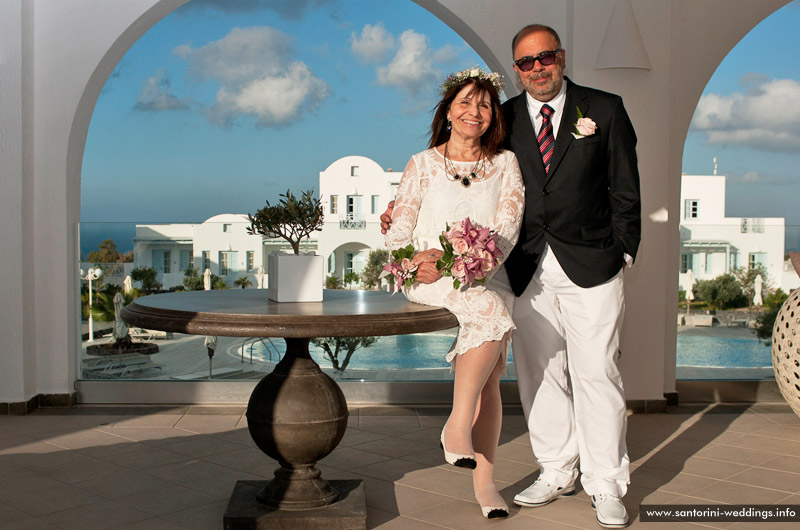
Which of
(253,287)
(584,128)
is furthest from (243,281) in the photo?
(584,128)

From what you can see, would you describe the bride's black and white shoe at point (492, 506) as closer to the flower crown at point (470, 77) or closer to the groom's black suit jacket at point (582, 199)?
the groom's black suit jacket at point (582, 199)

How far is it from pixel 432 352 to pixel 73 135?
8.87 feet

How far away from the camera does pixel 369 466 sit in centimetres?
402

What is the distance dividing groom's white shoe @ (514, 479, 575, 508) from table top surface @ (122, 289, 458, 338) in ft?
3.05

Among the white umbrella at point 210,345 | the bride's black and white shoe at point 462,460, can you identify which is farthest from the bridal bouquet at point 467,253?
the white umbrella at point 210,345

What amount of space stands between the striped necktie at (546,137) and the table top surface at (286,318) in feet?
2.78

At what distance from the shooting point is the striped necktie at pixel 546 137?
3412 millimetres

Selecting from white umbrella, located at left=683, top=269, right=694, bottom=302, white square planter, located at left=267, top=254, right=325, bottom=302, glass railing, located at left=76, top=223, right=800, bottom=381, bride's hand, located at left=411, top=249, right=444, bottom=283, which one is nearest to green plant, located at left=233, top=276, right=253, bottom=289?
glass railing, located at left=76, top=223, right=800, bottom=381

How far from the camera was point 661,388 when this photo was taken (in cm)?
520

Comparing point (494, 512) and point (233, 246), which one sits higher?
point (233, 246)

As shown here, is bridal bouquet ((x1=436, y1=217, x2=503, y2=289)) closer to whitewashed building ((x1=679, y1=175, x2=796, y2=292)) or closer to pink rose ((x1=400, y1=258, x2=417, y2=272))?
pink rose ((x1=400, y1=258, x2=417, y2=272))

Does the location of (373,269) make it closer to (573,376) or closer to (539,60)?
(573,376)

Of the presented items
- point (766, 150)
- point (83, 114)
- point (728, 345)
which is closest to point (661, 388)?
point (728, 345)

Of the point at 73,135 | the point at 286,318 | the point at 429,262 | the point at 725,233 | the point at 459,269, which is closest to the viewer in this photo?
the point at 286,318
